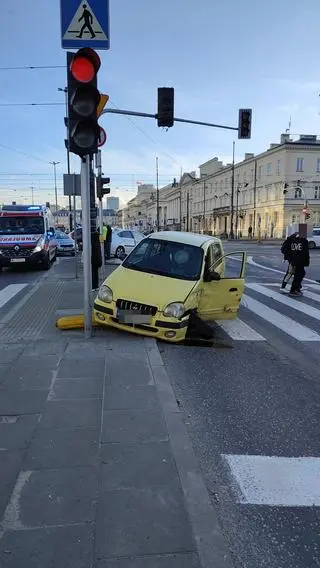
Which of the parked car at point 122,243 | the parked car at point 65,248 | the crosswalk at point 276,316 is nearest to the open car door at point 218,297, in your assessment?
the crosswalk at point 276,316

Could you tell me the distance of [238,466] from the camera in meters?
3.62

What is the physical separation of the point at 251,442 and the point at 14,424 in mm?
2049

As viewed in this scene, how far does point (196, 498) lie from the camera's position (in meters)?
2.94

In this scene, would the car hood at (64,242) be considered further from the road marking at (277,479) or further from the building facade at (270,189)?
the building facade at (270,189)

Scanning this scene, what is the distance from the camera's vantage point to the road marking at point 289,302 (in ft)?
33.9

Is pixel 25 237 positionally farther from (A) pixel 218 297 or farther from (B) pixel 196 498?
(B) pixel 196 498

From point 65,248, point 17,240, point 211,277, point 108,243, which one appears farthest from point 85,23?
point 65,248

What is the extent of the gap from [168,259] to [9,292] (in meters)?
6.05

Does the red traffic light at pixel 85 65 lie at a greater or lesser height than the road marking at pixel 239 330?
greater

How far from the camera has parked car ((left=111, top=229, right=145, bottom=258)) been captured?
25.3m

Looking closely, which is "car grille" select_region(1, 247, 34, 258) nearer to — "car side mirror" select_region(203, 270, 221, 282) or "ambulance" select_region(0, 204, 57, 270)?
"ambulance" select_region(0, 204, 57, 270)

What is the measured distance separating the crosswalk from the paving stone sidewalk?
3395 millimetres

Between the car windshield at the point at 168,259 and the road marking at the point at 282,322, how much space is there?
214 centimetres

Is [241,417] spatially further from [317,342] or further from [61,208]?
[61,208]
